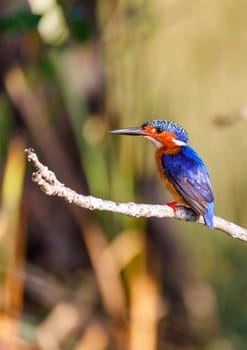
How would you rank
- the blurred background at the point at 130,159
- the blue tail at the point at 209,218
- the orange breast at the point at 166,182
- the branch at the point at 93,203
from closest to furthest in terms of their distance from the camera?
1. the branch at the point at 93,203
2. the blue tail at the point at 209,218
3. the orange breast at the point at 166,182
4. the blurred background at the point at 130,159

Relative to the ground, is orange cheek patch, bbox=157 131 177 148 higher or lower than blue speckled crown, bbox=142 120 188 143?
lower

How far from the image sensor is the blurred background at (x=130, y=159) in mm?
4469

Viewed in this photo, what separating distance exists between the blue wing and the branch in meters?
0.14

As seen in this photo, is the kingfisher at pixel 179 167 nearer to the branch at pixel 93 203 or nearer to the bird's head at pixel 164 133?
the bird's head at pixel 164 133

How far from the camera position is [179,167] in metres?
3.08

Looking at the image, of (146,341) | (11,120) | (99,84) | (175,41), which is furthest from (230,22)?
(146,341)

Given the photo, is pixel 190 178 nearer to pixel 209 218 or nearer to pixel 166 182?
pixel 166 182

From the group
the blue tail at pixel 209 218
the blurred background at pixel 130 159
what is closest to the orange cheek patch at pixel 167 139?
the blue tail at pixel 209 218

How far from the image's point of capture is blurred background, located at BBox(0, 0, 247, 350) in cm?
447

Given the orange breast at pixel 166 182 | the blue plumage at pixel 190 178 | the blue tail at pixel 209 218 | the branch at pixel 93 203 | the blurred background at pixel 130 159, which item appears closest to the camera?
the branch at pixel 93 203

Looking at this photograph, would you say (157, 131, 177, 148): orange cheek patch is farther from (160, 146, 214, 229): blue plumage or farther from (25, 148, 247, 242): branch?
(25, 148, 247, 242): branch

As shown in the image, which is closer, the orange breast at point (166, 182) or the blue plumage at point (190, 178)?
the blue plumage at point (190, 178)

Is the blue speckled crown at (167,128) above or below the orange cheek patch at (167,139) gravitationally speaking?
above

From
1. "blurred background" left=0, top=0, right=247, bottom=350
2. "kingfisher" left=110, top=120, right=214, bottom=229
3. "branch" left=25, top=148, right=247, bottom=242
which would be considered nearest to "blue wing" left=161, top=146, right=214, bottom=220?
"kingfisher" left=110, top=120, right=214, bottom=229
